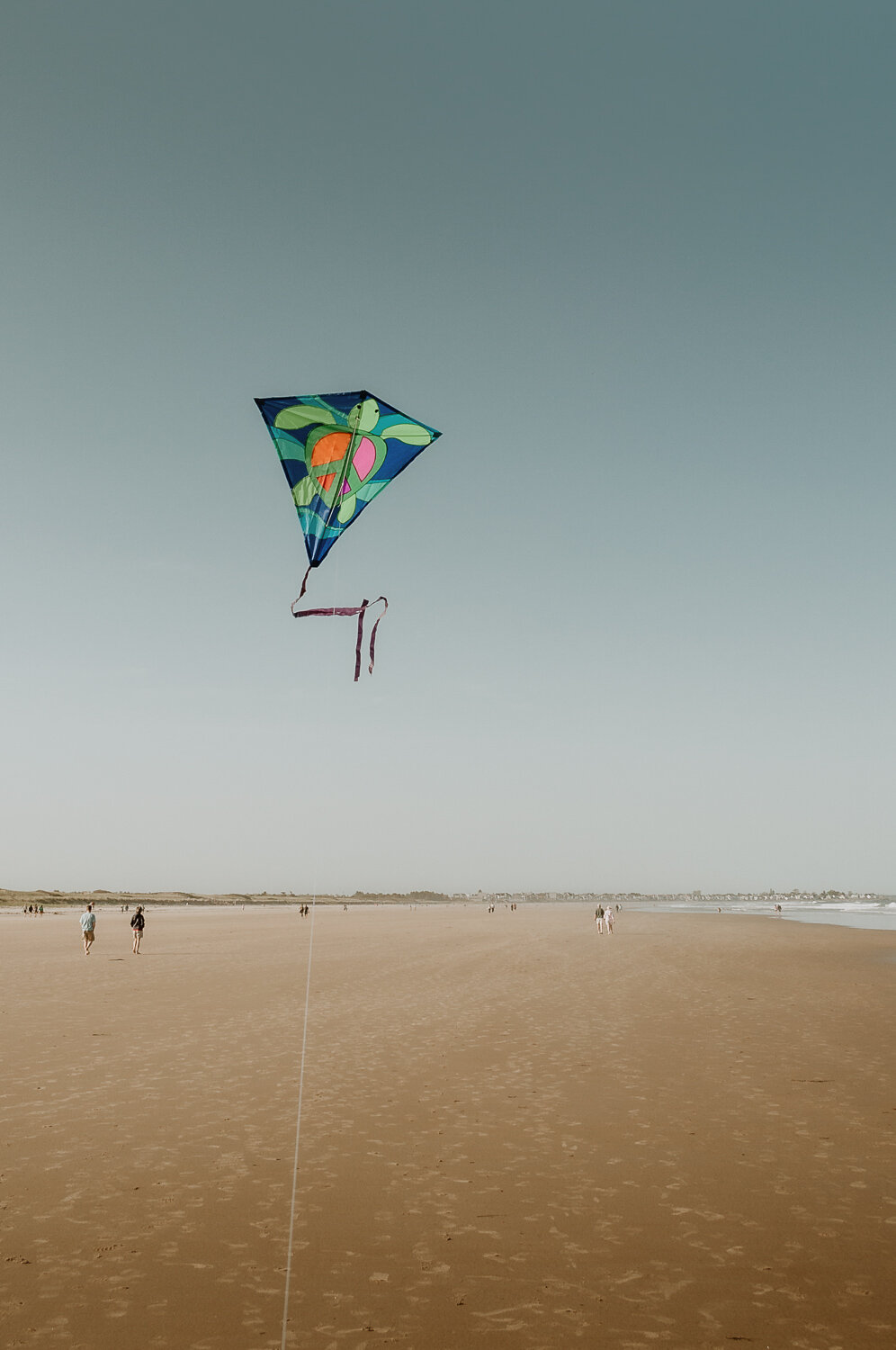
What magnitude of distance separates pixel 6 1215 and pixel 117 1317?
2.14 m

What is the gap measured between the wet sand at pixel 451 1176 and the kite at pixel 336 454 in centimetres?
472

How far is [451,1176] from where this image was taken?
704 centimetres

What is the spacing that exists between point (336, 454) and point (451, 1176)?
282 inches

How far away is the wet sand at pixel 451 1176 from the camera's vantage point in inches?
189

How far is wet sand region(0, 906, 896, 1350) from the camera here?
4797 mm

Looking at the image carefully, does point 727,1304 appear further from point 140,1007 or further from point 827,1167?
point 140,1007

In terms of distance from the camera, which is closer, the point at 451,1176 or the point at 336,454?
the point at 451,1176

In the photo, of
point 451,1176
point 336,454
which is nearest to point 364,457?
point 336,454

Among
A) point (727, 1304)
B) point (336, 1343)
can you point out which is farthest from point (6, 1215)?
point (727, 1304)

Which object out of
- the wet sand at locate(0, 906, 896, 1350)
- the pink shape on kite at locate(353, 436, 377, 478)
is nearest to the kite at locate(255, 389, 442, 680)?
the pink shape on kite at locate(353, 436, 377, 478)

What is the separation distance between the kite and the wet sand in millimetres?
4722

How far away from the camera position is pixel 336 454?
7438 millimetres

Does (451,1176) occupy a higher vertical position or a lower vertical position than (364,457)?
lower

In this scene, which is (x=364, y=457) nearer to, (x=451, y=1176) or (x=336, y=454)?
(x=336, y=454)
